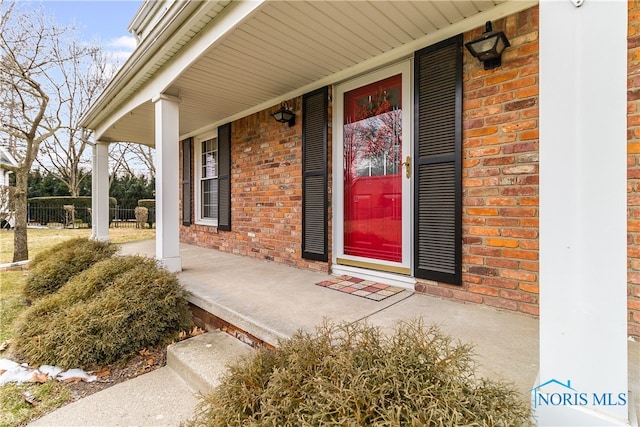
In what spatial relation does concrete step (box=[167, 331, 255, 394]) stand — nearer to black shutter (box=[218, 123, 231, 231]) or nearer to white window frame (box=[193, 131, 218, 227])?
black shutter (box=[218, 123, 231, 231])

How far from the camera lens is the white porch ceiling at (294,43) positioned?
2.30m

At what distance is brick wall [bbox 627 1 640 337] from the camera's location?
189 cm

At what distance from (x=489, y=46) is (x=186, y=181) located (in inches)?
222

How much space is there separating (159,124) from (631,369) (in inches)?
171

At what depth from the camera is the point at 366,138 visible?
3318mm

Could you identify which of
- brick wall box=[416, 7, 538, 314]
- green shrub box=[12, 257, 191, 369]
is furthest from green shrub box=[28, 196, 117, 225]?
brick wall box=[416, 7, 538, 314]

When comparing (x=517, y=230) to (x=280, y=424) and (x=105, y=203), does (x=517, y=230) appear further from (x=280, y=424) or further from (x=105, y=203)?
(x=105, y=203)

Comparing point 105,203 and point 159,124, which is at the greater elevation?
point 159,124

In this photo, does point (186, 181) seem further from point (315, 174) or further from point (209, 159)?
point (315, 174)

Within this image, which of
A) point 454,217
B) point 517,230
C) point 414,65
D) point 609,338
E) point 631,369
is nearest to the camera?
point 609,338

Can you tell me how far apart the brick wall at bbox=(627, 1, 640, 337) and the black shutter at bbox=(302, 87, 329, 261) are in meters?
2.45

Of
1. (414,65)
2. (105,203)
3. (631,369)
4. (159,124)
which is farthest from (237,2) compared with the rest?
(105,203)

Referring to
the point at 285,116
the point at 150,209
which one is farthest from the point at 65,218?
the point at 285,116

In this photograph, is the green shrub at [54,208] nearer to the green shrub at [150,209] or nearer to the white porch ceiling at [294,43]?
the green shrub at [150,209]
